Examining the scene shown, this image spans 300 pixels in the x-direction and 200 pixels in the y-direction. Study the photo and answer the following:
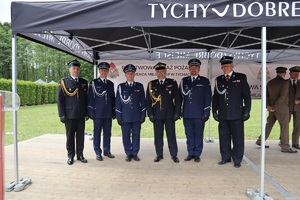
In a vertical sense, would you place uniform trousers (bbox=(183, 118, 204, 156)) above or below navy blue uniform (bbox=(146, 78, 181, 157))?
below

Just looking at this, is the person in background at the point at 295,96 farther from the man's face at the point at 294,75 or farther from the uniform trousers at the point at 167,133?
the uniform trousers at the point at 167,133

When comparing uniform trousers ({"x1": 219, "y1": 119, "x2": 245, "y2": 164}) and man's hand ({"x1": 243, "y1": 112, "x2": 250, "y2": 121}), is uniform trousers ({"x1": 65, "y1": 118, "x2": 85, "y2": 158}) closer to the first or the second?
uniform trousers ({"x1": 219, "y1": 119, "x2": 245, "y2": 164})

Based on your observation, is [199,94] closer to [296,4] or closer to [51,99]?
[296,4]

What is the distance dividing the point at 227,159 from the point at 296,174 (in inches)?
43.1

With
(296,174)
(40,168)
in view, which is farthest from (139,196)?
(296,174)

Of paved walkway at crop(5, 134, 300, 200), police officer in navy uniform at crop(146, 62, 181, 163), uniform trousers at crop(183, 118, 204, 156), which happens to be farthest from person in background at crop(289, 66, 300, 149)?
police officer in navy uniform at crop(146, 62, 181, 163)

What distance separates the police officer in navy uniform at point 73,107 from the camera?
4.92 m

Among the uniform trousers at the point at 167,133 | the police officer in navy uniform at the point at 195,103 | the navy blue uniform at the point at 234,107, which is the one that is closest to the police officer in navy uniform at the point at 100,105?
the uniform trousers at the point at 167,133

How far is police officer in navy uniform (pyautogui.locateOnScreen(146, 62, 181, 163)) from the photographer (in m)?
5.14

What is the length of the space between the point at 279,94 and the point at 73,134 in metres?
4.17

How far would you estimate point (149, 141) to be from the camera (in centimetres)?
724

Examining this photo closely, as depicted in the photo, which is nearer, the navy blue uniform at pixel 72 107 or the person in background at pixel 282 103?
the navy blue uniform at pixel 72 107

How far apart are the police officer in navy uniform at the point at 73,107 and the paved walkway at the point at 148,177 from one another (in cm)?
33

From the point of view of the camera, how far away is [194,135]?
534 centimetres
